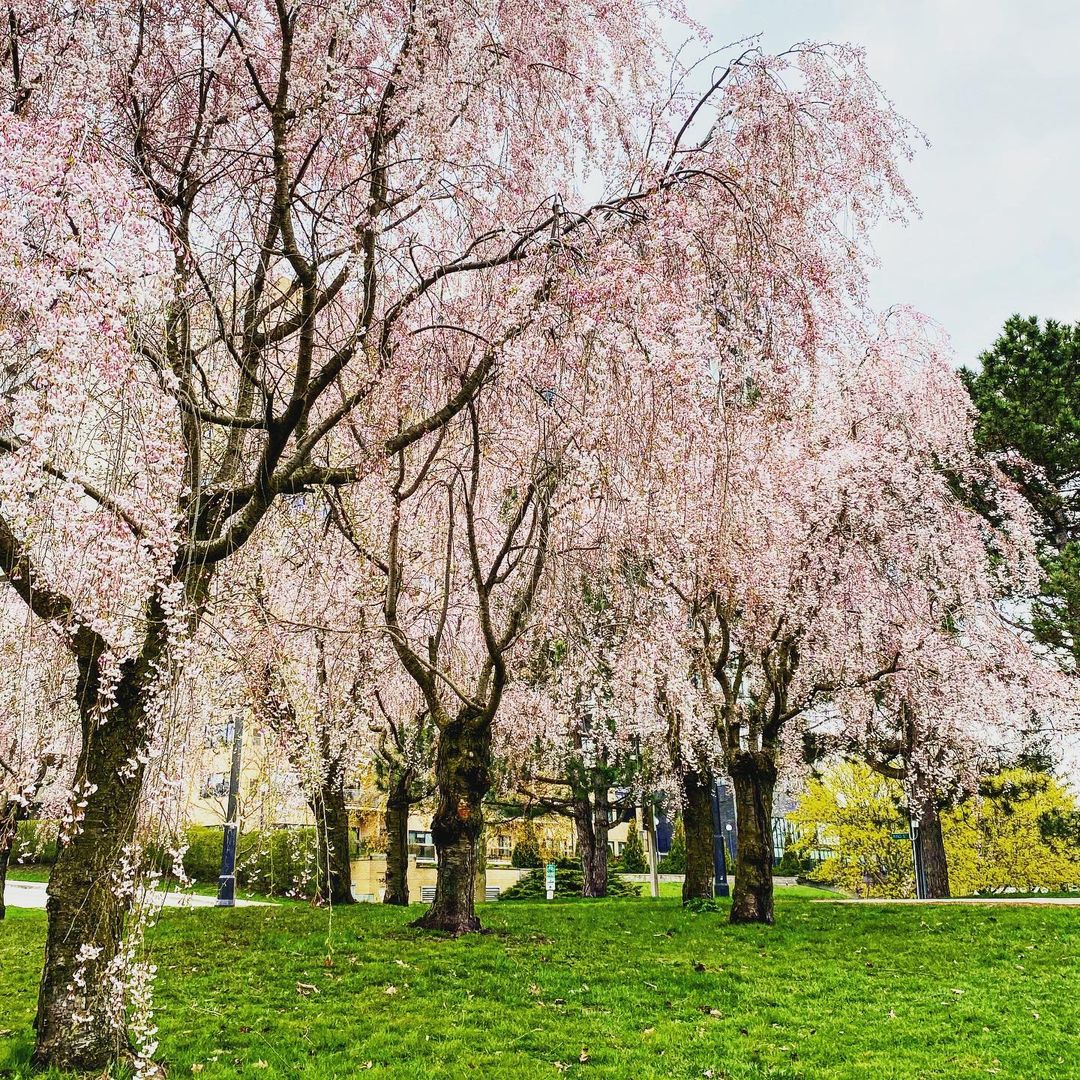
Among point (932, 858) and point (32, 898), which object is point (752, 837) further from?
point (32, 898)

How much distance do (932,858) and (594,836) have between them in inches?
249

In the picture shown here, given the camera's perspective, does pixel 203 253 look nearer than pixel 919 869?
Yes

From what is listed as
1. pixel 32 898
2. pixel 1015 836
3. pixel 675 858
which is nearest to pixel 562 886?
pixel 675 858

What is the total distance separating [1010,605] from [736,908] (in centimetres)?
779

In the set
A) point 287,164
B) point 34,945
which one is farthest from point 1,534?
point 34,945

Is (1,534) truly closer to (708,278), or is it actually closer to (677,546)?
(708,278)

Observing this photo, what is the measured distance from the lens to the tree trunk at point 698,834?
44.7 ft

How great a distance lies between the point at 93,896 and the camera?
4.52m

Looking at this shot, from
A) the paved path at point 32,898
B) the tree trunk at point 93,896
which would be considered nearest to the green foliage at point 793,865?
the paved path at point 32,898

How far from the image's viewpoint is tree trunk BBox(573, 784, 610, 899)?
15754 millimetres

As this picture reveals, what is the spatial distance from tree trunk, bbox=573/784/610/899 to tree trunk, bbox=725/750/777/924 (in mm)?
4504

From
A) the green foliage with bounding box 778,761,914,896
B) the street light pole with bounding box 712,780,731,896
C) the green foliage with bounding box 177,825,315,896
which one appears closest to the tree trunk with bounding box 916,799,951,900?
the green foliage with bounding box 778,761,914,896

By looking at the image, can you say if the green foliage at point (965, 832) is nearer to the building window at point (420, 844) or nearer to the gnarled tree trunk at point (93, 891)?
the building window at point (420, 844)

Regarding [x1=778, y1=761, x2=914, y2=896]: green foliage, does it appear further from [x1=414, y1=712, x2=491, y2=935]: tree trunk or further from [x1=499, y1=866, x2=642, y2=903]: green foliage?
[x1=414, y1=712, x2=491, y2=935]: tree trunk
